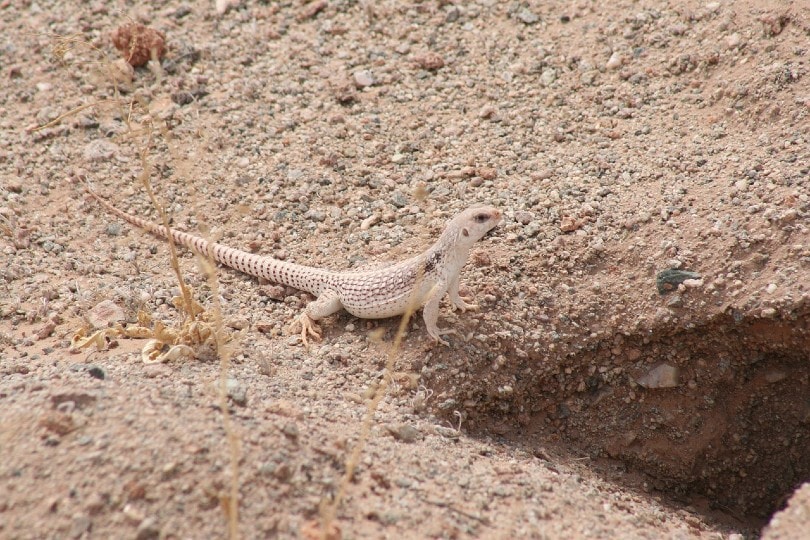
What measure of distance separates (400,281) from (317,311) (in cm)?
64

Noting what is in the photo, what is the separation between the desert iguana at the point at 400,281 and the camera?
4770mm

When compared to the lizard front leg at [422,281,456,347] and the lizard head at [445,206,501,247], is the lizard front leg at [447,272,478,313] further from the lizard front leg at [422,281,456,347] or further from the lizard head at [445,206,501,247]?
the lizard head at [445,206,501,247]

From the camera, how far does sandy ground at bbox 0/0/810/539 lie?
11.8 feet

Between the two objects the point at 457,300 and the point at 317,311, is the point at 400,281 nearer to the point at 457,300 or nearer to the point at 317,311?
the point at 457,300

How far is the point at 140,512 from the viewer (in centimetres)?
321

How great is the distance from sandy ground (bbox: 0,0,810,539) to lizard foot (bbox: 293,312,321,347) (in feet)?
0.37

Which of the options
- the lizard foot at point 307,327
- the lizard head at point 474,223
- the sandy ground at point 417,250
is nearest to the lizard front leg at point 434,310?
the sandy ground at point 417,250

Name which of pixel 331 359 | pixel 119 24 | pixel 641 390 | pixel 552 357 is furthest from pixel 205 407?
pixel 119 24

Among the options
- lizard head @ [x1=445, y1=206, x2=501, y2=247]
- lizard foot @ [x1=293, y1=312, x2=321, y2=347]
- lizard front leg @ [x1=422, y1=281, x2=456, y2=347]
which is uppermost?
lizard head @ [x1=445, y1=206, x2=501, y2=247]

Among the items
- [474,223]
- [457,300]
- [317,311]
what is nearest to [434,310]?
[457,300]

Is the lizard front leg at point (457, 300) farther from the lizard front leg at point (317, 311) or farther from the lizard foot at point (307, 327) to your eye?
the lizard foot at point (307, 327)

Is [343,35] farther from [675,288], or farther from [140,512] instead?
[140,512]

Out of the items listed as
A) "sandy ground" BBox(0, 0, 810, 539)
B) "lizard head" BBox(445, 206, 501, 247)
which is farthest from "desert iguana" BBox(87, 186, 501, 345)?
"sandy ground" BBox(0, 0, 810, 539)

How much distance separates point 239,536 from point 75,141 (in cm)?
476
